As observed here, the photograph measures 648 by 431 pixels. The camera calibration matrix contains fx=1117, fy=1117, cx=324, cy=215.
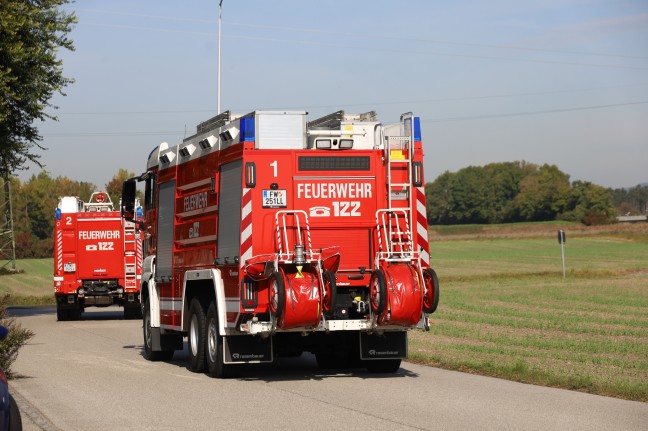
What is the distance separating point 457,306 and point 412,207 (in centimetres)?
1798

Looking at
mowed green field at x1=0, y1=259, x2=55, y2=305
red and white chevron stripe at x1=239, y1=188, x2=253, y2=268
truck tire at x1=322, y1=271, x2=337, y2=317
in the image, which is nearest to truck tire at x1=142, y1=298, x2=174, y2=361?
red and white chevron stripe at x1=239, y1=188, x2=253, y2=268

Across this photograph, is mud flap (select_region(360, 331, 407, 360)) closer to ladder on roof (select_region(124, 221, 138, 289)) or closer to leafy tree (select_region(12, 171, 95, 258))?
ladder on roof (select_region(124, 221, 138, 289))

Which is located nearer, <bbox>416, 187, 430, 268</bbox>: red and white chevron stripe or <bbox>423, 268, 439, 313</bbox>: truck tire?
<bbox>423, 268, 439, 313</bbox>: truck tire

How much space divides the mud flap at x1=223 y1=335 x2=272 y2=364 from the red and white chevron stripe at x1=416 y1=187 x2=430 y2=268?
2313 millimetres

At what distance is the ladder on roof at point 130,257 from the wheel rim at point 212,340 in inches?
661

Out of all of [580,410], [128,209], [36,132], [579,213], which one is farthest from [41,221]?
[580,410]

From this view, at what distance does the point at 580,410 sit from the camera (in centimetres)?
1109

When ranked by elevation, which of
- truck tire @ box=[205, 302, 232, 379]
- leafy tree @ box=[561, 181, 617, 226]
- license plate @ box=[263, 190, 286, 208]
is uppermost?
leafy tree @ box=[561, 181, 617, 226]

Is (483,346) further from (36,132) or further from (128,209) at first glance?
(36,132)

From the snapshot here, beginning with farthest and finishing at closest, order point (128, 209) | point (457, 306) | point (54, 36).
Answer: point (457, 306), point (54, 36), point (128, 209)

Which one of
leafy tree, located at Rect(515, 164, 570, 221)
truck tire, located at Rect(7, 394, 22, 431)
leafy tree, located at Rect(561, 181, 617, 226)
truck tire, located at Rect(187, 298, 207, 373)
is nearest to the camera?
truck tire, located at Rect(7, 394, 22, 431)

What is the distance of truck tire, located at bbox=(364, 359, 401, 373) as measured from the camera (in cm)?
1520

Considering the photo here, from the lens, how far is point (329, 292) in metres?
13.6

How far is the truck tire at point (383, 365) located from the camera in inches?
599
